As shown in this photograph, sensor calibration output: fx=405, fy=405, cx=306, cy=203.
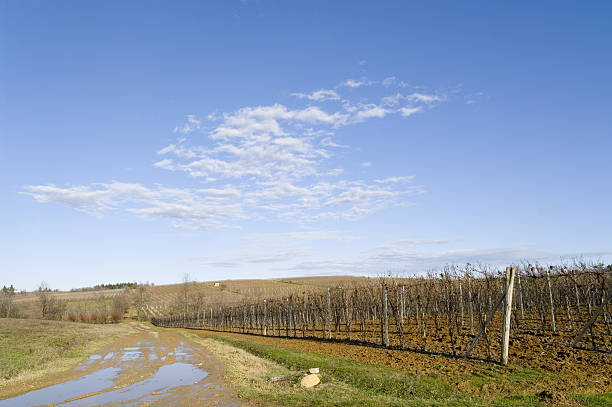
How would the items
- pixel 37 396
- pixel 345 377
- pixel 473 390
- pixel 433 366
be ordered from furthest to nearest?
pixel 433 366, pixel 345 377, pixel 37 396, pixel 473 390

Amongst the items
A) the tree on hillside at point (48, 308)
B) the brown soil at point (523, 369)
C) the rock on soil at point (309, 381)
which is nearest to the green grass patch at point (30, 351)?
the rock on soil at point (309, 381)

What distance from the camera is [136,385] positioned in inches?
486

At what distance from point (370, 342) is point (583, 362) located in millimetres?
10339

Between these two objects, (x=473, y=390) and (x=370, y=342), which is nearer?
(x=473, y=390)

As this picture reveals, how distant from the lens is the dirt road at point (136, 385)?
Answer: 10.2 meters

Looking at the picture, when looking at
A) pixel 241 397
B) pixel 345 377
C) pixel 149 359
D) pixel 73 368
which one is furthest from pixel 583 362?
pixel 73 368

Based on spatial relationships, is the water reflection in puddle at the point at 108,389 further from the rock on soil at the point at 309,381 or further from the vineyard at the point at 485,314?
the vineyard at the point at 485,314

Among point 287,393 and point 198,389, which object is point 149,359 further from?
point 287,393

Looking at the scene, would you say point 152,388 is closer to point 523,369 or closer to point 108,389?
point 108,389

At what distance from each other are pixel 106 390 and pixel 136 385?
852 mm

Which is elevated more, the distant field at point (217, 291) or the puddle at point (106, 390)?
the puddle at point (106, 390)

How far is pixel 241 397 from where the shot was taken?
1026 cm

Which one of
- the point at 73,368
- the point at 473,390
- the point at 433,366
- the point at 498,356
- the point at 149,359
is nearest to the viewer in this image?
the point at 473,390

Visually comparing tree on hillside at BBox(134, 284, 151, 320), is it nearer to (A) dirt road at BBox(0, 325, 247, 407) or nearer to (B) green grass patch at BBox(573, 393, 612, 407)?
(A) dirt road at BBox(0, 325, 247, 407)
